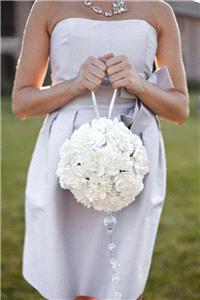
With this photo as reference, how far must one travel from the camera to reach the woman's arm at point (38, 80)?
90.8 inches

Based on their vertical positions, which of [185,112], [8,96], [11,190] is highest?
[185,112]

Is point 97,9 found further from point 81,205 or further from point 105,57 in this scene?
point 81,205

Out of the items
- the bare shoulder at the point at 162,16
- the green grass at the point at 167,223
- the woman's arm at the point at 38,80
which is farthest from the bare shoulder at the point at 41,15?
the green grass at the point at 167,223

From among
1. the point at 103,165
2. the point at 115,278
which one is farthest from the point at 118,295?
the point at 103,165

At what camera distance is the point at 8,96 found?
13.7 meters

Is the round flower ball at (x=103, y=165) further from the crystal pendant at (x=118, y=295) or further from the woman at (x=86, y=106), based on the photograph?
the crystal pendant at (x=118, y=295)

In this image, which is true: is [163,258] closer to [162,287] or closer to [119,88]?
[162,287]

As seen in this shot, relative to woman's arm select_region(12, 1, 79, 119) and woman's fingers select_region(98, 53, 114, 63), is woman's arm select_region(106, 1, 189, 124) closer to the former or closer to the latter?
woman's fingers select_region(98, 53, 114, 63)

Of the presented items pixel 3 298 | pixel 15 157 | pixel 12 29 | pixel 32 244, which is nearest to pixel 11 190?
pixel 15 157

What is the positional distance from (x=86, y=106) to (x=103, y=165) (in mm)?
340

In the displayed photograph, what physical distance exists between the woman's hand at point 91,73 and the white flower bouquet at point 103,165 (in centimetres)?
14

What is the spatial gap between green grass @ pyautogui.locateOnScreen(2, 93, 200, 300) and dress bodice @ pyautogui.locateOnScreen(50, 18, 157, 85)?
6.86 feet

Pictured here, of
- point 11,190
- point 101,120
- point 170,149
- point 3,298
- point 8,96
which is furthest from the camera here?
point 8,96

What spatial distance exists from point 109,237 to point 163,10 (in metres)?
0.84
